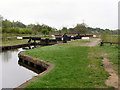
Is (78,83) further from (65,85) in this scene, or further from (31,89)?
(31,89)

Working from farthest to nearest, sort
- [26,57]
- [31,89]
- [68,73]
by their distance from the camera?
[26,57] → [68,73] → [31,89]

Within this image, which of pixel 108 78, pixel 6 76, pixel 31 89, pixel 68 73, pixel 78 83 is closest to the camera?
pixel 31 89

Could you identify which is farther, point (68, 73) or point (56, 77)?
point (68, 73)

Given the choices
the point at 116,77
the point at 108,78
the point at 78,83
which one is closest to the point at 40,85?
the point at 78,83

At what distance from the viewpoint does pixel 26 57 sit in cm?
919

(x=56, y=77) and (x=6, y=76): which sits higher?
(x=56, y=77)

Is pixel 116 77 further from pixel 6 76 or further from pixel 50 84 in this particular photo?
pixel 6 76

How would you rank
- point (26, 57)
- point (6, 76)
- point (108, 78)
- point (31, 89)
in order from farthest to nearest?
point (26, 57) < point (6, 76) < point (108, 78) < point (31, 89)

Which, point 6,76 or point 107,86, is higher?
point 107,86

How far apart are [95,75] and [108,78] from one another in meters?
0.45

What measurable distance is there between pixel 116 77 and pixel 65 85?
1.98 metres

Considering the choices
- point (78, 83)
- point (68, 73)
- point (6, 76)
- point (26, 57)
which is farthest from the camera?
point (26, 57)

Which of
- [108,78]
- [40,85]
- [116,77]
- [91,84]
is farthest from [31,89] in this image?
[116,77]

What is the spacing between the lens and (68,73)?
15.9 feet
